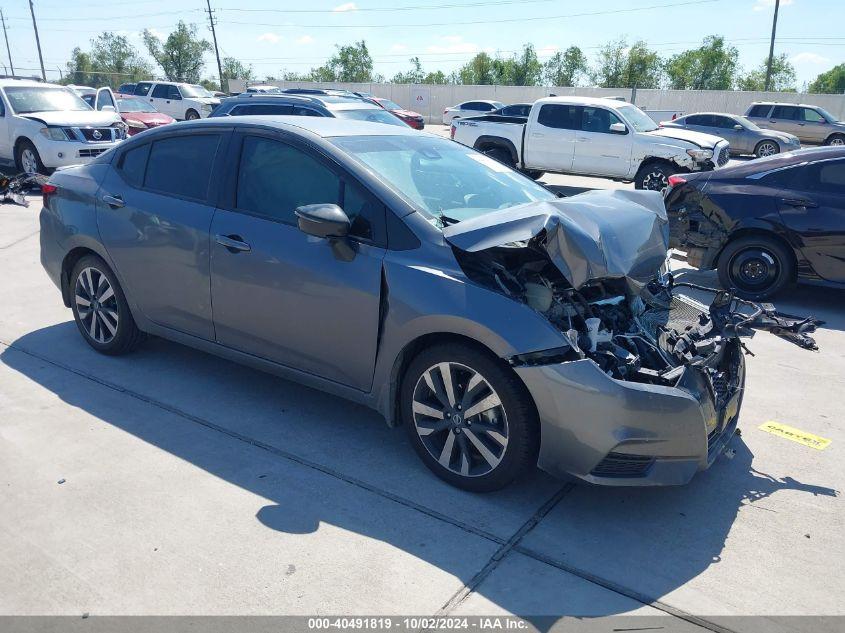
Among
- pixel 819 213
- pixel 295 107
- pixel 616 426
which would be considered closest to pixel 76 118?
pixel 295 107

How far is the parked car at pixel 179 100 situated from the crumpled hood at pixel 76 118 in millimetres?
13118

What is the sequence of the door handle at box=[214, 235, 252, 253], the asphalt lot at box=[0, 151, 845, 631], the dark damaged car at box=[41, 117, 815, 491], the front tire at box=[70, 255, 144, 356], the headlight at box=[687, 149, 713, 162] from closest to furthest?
the asphalt lot at box=[0, 151, 845, 631] < the dark damaged car at box=[41, 117, 815, 491] < the door handle at box=[214, 235, 252, 253] < the front tire at box=[70, 255, 144, 356] < the headlight at box=[687, 149, 713, 162]

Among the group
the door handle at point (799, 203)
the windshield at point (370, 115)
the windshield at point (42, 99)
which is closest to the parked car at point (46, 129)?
the windshield at point (42, 99)

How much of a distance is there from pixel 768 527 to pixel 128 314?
14.0ft

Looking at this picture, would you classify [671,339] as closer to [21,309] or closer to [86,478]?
[86,478]

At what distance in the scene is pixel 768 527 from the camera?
11.3 ft

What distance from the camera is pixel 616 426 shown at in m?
3.22

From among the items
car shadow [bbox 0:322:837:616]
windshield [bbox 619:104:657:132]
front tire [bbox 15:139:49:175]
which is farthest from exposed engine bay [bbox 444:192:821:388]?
front tire [bbox 15:139:49:175]

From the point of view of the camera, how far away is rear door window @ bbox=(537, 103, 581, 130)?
15133 mm

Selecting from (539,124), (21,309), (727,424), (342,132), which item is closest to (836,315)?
(727,424)

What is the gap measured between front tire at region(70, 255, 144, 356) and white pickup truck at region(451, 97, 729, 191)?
426 inches

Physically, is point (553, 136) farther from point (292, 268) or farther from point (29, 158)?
point (292, 268)

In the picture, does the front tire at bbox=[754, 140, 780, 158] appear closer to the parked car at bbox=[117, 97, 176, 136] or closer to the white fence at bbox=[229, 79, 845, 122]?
the parked car at bbox=[117, 97, 176, 136]

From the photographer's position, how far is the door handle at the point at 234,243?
167 inches
